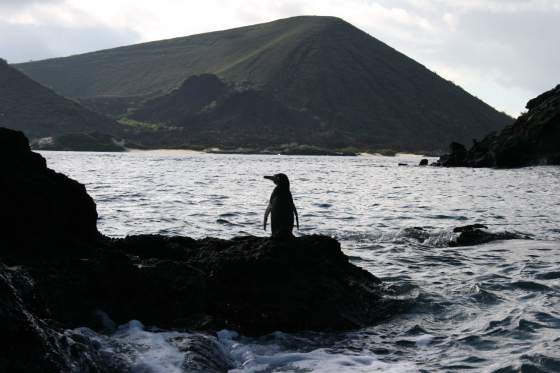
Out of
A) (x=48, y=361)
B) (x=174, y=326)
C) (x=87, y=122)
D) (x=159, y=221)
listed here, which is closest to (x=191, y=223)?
(x=159, y=221)

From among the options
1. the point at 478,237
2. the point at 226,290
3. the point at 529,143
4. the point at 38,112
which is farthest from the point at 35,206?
the point at 38,112

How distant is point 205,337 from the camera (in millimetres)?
7828

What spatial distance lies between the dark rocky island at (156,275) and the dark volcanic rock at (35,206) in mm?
13

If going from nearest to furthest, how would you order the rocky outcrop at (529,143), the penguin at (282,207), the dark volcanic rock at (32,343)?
the dark volcanic rock at (32,343) < the penguin at (282,207) < the rocky outcrop at (529,143)

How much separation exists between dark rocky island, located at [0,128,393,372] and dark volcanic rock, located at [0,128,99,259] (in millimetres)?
13

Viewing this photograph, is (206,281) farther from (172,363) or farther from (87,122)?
(87,122)

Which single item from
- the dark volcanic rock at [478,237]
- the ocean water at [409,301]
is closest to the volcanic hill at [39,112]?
the ocean water at [409,301]

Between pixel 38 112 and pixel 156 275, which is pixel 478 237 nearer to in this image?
pixel 156 275

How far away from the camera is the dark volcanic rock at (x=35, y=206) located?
8750mm

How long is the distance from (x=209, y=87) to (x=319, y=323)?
7461 inches

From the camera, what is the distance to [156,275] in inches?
343

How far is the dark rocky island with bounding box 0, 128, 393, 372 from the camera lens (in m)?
8.20

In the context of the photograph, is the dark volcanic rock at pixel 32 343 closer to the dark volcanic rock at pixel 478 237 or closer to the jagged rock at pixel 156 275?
the jagged rock at pixel 156 275

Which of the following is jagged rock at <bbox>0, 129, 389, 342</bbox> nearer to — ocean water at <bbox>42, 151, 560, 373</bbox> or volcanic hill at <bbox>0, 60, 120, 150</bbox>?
ocean water at <bbox>42, 151, 560, 373</bbox>
